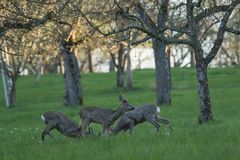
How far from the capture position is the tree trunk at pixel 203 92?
1892 centimetres

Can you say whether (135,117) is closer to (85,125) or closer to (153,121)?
(153,121)

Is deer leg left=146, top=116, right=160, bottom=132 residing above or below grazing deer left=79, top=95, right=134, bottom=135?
below

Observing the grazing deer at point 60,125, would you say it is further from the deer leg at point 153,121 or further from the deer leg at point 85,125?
the deer leg at point 153,121

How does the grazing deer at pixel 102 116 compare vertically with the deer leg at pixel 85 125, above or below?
above

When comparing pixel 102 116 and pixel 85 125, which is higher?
pixel 102 116

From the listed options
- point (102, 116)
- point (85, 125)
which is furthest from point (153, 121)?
point (85, 125)

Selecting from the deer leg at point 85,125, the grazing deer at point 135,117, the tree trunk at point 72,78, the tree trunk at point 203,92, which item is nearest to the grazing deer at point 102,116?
the deer leg at point 85,125

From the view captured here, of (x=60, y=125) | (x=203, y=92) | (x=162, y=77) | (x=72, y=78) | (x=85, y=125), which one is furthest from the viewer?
(x=72, y=78)

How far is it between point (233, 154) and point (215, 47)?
8890mm

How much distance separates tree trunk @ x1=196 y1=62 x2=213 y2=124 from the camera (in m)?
18.9

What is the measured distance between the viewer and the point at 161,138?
13453mm

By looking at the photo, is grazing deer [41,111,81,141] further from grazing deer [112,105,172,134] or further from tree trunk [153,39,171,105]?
tree trunk [153,39,171,105]

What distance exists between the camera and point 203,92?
19.0 m

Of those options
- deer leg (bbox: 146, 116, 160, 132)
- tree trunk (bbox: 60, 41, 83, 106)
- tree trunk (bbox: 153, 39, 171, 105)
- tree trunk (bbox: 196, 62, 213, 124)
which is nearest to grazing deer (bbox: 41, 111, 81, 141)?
deer leg (bbox: 146, 116, 160, 132)
